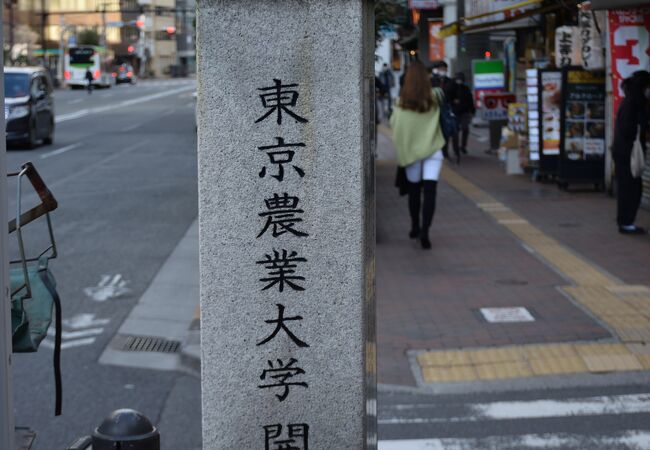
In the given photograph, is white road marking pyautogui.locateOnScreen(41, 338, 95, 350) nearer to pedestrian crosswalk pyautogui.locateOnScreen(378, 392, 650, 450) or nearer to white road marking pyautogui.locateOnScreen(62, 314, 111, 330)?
white road marking pyautogui.locateOnScreen(62, 314, 111, 330)

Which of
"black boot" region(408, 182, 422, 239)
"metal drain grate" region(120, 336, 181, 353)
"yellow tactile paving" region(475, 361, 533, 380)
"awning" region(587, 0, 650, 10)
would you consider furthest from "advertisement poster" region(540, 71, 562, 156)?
"yellow tactile paving" region(475, 361, 533, 380)

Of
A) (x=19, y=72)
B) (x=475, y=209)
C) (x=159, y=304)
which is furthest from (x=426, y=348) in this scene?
(x=19, y=72)

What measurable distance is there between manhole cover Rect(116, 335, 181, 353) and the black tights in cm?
388

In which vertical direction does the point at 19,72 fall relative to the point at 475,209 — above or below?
above

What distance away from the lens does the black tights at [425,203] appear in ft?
39.2

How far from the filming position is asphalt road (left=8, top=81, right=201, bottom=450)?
7.09 meters

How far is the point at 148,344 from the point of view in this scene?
351 inches

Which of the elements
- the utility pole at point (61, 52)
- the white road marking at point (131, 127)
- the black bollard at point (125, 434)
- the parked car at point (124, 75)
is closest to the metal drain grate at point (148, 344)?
the black bollard at point (125, 434)

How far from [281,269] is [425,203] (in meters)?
7.77

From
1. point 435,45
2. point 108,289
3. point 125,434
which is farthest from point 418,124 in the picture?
point 435,45

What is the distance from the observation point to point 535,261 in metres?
11.3

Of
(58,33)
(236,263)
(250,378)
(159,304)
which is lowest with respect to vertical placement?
(159,304)

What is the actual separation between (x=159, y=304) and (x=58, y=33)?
371 ft

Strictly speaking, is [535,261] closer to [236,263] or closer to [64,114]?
[236,263]
